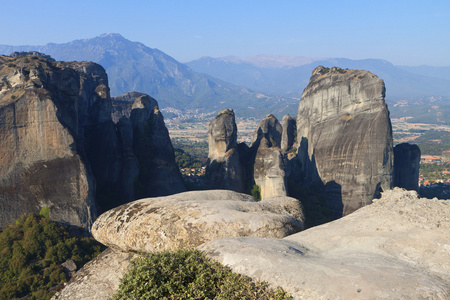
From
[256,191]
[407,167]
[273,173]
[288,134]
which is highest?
[288,134]

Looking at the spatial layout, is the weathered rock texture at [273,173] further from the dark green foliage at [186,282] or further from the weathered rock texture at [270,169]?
the dark green foliage at [186,282]

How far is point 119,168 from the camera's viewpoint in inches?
1326

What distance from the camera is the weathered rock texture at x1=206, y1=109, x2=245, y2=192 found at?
3559 cm

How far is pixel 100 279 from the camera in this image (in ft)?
27.3

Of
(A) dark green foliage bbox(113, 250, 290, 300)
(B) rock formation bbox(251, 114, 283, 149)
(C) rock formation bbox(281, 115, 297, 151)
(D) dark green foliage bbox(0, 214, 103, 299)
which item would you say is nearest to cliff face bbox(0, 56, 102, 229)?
(D) dark green foliage bbox(0, 214, 103, 299)

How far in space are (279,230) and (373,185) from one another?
99.8ft

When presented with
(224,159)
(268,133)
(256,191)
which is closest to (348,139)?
(268,133)

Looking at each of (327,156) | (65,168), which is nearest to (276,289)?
(65,168)

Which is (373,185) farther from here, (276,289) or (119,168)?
(276,289)

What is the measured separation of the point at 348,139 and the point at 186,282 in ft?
115

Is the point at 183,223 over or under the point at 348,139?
over

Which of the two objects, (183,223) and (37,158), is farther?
(37,158)

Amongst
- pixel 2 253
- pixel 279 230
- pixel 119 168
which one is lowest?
pixel 2 253

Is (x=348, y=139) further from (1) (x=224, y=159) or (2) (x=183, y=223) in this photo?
(2) (x=183, y=223)
